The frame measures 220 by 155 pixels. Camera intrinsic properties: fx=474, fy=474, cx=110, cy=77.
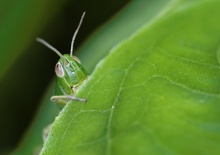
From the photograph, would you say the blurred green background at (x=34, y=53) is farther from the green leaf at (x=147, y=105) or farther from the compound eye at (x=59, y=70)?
the green leaf at (x=147, y=105)

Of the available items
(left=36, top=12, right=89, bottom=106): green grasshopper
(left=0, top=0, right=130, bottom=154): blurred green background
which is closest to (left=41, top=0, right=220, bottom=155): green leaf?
(left=36, top=12, right=89, bottom=106): green grasshopper

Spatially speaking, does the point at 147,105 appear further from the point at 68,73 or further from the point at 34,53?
the point at 34,53

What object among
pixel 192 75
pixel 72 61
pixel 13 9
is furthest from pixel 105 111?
pixel 13 9

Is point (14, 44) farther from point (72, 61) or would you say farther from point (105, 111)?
point (105, 111)

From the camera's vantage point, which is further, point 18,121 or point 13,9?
point 18,121

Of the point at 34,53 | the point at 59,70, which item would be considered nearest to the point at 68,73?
the point at 59,70

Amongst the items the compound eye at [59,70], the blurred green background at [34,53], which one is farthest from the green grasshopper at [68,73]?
the blurred green background at [34,53]

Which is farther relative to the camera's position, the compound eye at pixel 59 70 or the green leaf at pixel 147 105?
the compound eye at pixel 59 70
